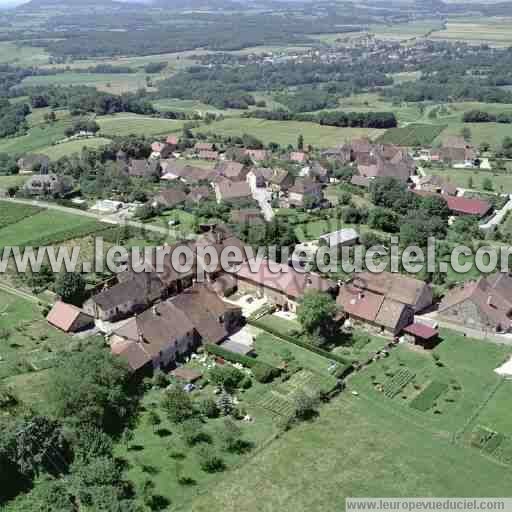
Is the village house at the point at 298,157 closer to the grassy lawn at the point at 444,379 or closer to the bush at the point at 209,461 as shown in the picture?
the grassy lawn at the point at 444,379

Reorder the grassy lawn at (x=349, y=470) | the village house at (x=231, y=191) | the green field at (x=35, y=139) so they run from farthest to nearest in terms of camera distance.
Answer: the green field at (x=35, y=139) < the village house at (x=231, y=191) < the grassy lawn at (x=349, y=470)

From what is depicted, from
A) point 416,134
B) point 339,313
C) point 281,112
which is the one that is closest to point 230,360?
point 339,313

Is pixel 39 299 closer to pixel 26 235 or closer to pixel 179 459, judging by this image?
pixel 26 235

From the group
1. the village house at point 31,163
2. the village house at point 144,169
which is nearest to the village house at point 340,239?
the village house at point 144,169

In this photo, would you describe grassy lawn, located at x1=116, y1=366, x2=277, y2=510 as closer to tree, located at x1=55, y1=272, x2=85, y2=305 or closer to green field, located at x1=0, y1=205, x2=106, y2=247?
tree, located at x1=55, y1=272, x2=85, y2=305

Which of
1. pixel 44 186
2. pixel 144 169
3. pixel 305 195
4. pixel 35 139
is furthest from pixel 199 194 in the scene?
pixel 35 139

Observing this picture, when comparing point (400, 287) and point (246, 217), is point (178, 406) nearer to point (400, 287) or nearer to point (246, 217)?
point (400, 287)
